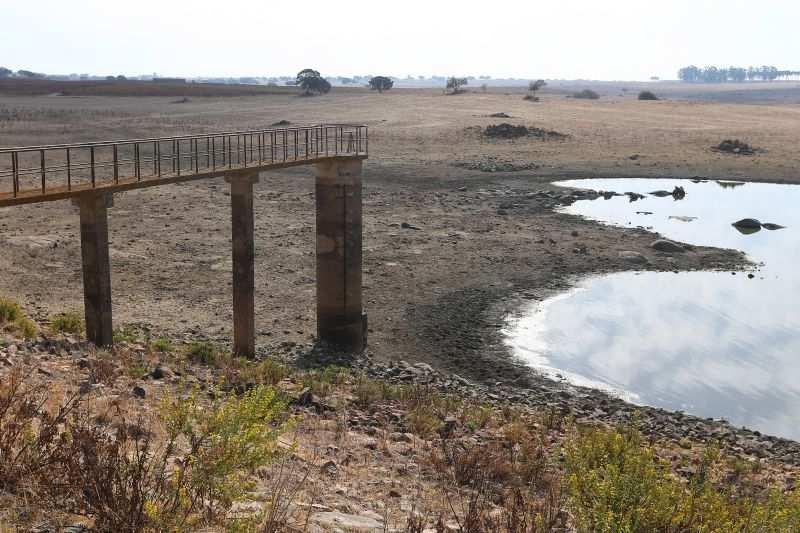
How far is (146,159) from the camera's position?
19.0 m

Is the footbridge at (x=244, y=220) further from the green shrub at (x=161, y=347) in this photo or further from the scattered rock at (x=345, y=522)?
the scattered rock at (x=345, y=522)

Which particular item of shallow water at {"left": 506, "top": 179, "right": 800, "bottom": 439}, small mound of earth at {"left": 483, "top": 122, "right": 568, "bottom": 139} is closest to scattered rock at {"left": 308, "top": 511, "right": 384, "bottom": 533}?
shallow water at {"left": 506, "top": 179, "right": 800, "bottom": 439}

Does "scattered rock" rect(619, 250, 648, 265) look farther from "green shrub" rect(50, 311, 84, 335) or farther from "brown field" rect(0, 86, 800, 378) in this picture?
"green shrub" rect(50, 311, 84, 335)

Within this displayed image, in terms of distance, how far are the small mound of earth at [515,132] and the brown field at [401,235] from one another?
1031 mm

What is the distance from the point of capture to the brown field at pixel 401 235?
76.7ft

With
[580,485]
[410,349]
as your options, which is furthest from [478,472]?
[410,349]

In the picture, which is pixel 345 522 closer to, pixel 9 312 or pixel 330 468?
pixel 330 468

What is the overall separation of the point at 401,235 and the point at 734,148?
32.7 metres

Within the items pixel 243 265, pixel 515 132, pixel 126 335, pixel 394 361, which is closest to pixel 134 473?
pixel 126 335

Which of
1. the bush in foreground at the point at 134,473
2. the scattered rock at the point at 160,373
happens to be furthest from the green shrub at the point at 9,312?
the bush in foreground at the point at 134,473

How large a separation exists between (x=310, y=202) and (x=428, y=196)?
605 cm

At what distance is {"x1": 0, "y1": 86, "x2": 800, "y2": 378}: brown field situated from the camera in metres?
23.4

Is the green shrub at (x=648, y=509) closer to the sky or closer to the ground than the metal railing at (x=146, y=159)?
closer to the ground

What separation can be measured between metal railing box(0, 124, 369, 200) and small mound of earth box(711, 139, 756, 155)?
83.2 ft
